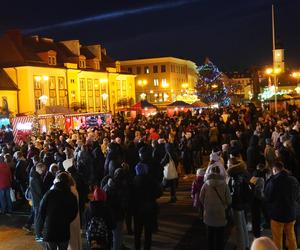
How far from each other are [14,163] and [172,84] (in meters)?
64.6

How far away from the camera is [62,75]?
45969mm

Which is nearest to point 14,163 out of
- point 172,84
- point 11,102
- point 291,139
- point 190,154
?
point 190,154

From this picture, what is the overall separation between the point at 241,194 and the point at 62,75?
40275 millimetres

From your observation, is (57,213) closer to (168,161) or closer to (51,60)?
(168,161)

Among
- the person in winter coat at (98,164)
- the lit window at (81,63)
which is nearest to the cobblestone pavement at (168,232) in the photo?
the person in winter coat at (98,164)

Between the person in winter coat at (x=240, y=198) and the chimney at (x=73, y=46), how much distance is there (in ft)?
147

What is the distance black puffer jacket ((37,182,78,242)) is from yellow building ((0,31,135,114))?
29.7m

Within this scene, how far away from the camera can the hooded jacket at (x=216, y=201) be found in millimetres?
7207

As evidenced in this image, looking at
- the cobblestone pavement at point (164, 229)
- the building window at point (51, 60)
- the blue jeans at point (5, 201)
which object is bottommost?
the cobblestone pavement at point (164, 229)

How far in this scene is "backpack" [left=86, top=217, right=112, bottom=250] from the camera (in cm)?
646

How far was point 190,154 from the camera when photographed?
1602 centimetres

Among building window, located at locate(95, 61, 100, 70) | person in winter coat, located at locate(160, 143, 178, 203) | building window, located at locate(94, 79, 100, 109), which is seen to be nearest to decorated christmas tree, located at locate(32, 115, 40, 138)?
person in winter coat, located at locate(160, 143, 178, 203)

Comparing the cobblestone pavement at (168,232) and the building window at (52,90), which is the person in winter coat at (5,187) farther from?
the building window at (52,90)

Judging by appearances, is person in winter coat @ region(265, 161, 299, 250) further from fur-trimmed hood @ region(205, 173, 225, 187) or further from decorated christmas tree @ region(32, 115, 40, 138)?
decorated christmas tree @ region(32, 115, 40, 138)
